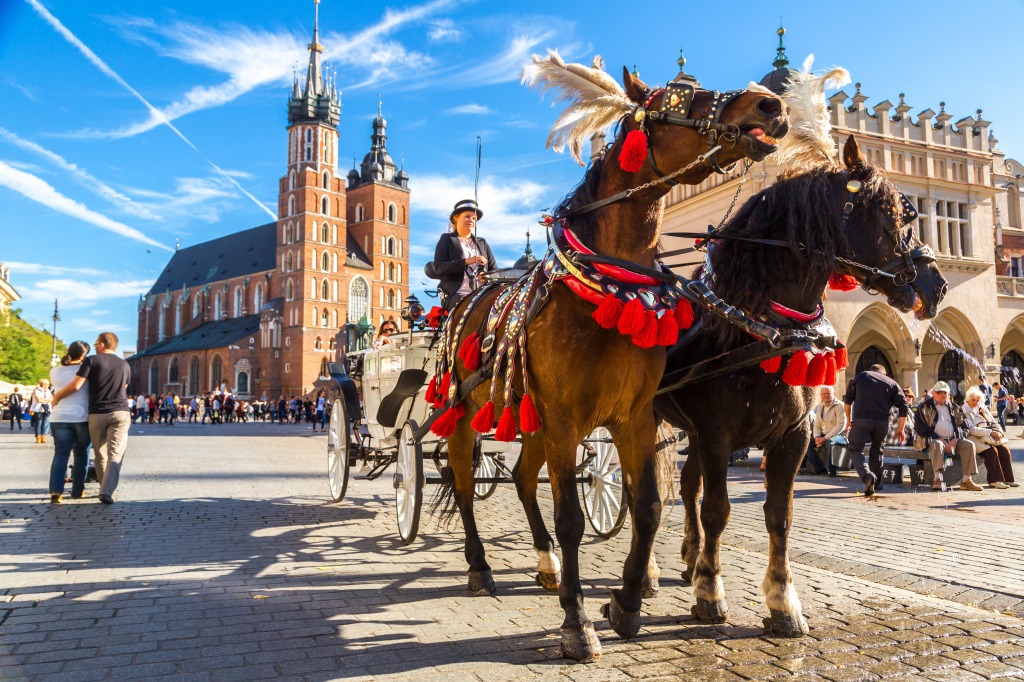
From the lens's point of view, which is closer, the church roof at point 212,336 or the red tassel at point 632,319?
the red tassel at point 632,319

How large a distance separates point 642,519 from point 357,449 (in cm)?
467

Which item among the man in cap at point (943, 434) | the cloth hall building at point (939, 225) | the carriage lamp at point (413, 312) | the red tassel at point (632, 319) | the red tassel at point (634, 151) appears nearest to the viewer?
the red tassel at point (632, 319)

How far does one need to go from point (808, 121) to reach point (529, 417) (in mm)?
2216

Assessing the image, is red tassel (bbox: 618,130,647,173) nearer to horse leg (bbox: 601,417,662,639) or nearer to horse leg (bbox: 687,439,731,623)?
horse leg (bbox: 601,417,662,639)

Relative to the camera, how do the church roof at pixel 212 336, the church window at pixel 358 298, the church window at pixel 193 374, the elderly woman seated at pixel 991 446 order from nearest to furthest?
the elderly woman seated at pixel 991 446 < the church roof at pixel 212 336 < the church window at pixel 193 374 < the church window at pixel 358 298

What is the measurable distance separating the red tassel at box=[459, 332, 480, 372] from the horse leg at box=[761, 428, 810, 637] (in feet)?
5.72

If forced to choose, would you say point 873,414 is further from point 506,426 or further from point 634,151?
point 634,151

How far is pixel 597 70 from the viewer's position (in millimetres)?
3797

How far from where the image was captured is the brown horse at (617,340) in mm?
3453

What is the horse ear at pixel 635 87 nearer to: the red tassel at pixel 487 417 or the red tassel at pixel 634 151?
the red tassel at pixel 634 151

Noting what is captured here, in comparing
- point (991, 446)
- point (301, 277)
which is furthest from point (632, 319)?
point (301, 277)

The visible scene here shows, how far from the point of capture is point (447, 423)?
4867mm

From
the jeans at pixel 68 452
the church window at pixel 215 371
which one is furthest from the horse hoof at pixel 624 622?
the church window at pixel 215 371

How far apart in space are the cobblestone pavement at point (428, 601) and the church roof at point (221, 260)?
263 feet
